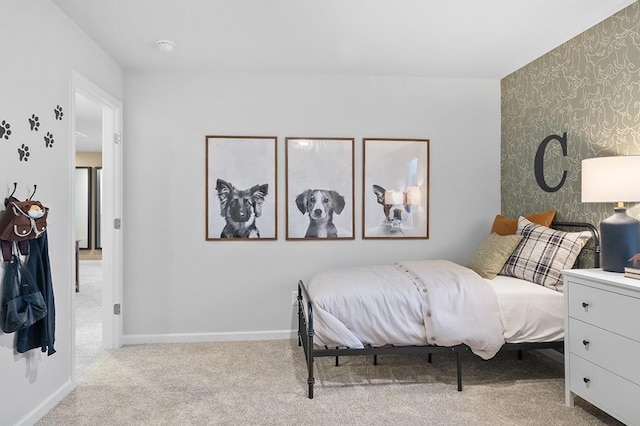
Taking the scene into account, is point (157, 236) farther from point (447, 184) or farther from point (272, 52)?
point (447, 184)

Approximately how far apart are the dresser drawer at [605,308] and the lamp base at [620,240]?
0.24 meters

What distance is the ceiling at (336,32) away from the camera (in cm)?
266

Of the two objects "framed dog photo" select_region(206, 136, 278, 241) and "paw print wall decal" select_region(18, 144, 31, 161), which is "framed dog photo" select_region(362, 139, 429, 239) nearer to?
"framed dog photo" select_region(206, 136, 278, 241)

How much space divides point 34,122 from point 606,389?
3563 mm

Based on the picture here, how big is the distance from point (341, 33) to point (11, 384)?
2989 mm

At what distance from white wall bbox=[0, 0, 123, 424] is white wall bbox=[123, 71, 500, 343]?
94 cm

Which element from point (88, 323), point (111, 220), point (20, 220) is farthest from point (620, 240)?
point (88, 323)

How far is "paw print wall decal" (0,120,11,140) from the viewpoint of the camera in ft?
6.99

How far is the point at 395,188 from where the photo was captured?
4059 millimetres

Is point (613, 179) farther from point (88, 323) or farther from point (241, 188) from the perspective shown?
point (88, 323)

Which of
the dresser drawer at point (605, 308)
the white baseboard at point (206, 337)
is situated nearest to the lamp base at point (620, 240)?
the dresser drawer at point (605, 308)

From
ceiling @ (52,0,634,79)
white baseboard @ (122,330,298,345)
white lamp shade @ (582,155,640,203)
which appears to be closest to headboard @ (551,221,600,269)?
white lamp shade @ (582,155,640,203)

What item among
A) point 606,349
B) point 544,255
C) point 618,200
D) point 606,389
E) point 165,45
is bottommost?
point 606,389

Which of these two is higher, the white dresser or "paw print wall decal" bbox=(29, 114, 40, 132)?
"paw print wall decal" bbox=(29, 114, 40, 132)
